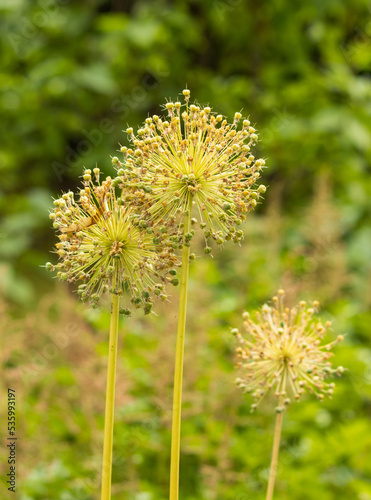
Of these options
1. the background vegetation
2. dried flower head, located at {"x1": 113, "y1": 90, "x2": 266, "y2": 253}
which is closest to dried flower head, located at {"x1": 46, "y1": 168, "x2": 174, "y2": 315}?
dried flower head, located at {"x1": 113, "y1": 90, "x2": 266, "y2": 253}

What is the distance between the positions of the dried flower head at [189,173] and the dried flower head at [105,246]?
26mm

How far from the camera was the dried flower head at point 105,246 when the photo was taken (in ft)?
1.90

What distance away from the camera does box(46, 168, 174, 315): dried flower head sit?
1.90 ft

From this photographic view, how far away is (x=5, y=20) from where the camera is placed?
10.4ft

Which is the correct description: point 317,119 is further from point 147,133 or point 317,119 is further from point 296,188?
point 147,133

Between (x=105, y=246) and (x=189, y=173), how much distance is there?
108mm

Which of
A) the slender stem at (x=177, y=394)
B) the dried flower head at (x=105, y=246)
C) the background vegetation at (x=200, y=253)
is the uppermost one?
the background vegetation at (x=200, y=253)

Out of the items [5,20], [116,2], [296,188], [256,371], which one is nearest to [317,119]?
[296,188]

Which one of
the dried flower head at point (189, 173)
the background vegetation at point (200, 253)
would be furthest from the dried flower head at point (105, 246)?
the background vegetation at point (200, 253)

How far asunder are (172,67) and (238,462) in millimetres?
2252

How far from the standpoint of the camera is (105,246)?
0.60 meters

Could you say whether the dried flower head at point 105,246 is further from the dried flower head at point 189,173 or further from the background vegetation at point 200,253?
the background vegetation at point 200,253

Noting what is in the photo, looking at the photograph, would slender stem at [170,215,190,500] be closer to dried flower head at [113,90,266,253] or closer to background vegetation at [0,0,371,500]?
dried flower head at [113,90,266,253]

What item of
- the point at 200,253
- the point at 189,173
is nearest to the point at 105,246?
the point at 189,173
